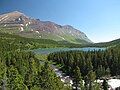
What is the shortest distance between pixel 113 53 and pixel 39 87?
94608 mm

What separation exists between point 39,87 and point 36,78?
7.37 m

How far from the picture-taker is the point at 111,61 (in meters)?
170

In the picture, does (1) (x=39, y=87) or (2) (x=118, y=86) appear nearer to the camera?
(1) (x=39, y=87)

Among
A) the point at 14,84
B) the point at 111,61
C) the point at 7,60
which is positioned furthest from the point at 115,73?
the point at 14,84

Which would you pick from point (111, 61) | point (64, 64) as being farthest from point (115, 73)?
point (64, 64)

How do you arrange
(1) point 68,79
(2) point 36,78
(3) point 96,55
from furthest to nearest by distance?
1. (3) point 96,55
2. (1) point 68,79
3. (2) point 36,78

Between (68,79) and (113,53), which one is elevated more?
(113,53)

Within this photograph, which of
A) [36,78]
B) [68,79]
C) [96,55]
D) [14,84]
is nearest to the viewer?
[14,84]

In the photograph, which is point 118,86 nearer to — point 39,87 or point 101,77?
point 101,77

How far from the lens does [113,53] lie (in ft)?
591

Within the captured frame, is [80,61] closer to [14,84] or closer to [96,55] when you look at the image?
[96,55]

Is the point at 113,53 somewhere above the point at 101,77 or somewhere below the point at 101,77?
above

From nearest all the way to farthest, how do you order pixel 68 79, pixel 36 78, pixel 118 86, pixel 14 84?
pixel 14 84, pixel 36 78, pixel 118 86, pixel 68 79

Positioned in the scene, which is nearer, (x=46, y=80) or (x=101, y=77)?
(x=46, y=80)
